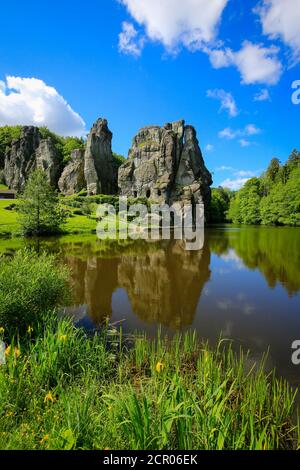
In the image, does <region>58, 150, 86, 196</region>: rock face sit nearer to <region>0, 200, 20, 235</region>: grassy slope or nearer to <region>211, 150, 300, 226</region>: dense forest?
<region>0, 200, 20, 235</region>: grassy slope

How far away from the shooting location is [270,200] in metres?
76.8

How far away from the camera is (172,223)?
7344 cm

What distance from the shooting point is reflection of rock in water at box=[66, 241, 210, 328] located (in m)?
10.7

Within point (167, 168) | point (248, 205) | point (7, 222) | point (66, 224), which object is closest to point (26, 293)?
point (7, 222)

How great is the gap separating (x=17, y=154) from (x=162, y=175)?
49.4m

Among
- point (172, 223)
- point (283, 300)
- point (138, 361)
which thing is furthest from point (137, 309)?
point (172, 223)

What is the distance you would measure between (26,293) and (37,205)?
27644mm

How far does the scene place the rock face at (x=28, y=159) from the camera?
88.0 m

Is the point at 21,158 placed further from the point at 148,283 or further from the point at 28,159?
the point at 148,283

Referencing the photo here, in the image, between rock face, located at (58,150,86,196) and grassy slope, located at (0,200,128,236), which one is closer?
grassy slope, located at (0,200,128,236)

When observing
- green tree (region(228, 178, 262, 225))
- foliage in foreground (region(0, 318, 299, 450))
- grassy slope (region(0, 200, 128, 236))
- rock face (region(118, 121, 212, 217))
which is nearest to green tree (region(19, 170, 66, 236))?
grassy slope (region(0, 200, 128, 236))

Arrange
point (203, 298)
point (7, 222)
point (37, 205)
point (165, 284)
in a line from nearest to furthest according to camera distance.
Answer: point (203, 298) → point (165, 284) → point (37, 205) → point (7, 222)

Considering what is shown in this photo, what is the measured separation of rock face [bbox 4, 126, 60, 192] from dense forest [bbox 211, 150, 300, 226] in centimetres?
5397
